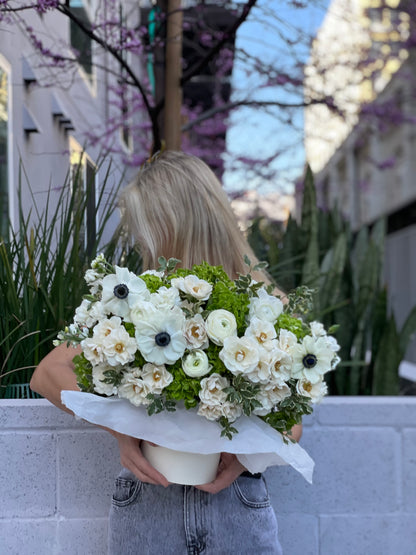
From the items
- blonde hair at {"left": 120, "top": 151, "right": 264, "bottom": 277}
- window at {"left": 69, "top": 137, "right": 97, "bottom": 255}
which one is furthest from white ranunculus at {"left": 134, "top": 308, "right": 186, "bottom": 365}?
window at {"left": 69, "top": 137, "right": 97, "bottom": 255}

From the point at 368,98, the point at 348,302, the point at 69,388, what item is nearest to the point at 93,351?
the point at 69,388

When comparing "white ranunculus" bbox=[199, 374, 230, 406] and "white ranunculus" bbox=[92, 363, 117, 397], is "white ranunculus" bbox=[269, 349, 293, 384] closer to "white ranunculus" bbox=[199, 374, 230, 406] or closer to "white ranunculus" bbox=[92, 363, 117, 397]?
"white ranunculus" bbox=[199, 374, 230, 406]

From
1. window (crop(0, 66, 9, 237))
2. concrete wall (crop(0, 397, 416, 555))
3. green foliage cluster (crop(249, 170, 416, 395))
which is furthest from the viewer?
window (crop(0, 66, 9, 237))

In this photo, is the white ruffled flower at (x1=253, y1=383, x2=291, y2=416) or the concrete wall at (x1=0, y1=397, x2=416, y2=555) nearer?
the white ruffled flower at (x1=253, y1=383, x2=291, y2=416)

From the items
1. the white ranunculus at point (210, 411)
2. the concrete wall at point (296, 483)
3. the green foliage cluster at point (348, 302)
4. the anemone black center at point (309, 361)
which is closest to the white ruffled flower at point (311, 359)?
the anemone black center at point (309, 361)

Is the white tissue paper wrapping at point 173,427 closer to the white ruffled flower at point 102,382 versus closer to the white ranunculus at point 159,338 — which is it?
the white ruffled flower at point 102,382

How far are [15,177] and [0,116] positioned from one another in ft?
1.56

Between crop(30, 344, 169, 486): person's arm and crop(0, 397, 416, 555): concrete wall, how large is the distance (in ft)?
1.66

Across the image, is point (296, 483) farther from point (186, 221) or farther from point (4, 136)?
point (4, 136)

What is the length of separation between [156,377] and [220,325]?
0.57 feet

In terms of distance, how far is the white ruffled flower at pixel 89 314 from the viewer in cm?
150

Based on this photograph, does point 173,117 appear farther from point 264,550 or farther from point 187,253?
point 264,550

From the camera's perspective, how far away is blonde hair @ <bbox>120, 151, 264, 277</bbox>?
1.93 meters

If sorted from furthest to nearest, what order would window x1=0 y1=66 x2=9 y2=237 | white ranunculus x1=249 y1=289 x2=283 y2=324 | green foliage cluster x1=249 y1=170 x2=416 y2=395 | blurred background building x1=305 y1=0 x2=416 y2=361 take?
blurred background building x1=305 y1=0 x2=416 y2=361 < window x1=0 y1=66 x2=9 y2=237 < green foliage cluster x1=249 y1=170 x2=416 y2=395 < white ranunculus x1=249 y1=289 x2=283 y2=324
